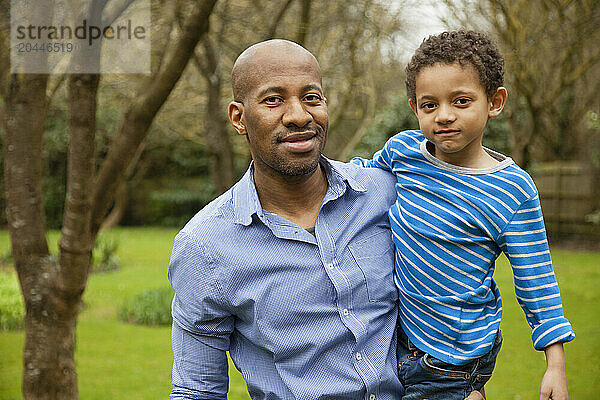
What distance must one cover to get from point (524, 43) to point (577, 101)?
13.7 ft

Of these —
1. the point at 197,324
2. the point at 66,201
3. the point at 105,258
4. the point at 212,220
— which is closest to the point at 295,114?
the point at 212,220

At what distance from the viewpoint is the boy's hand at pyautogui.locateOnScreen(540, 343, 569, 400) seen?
1.68 meters

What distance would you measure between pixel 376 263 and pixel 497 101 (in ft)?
1.78

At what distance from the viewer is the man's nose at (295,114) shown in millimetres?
1782

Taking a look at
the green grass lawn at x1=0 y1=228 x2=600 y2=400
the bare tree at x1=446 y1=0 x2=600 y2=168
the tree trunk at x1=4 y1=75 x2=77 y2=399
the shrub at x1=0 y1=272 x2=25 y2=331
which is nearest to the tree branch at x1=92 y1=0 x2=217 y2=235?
the tree trunk at x1=4 y1=75 x2=77 y2=399

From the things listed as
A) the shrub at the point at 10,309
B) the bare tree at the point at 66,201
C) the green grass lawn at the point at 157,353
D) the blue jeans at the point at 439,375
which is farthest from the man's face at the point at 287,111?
the shrub at the point at 10,309

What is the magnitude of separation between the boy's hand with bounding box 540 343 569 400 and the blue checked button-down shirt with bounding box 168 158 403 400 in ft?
1.26

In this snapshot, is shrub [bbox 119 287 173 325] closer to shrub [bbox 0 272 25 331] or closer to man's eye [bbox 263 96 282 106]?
shrub [bbox 0 272 25 331]

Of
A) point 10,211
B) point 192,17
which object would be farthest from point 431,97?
point 10,211

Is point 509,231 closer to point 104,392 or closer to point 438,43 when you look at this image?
point 438,43

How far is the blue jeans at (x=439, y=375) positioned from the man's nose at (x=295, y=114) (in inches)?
26.0

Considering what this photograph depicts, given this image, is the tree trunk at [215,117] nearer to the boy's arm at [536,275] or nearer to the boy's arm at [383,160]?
the boy's arm at [383,160]

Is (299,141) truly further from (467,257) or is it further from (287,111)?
(467,257)

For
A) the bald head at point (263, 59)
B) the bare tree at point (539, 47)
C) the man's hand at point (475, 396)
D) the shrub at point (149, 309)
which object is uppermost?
the bare tree at point (539, 47)
